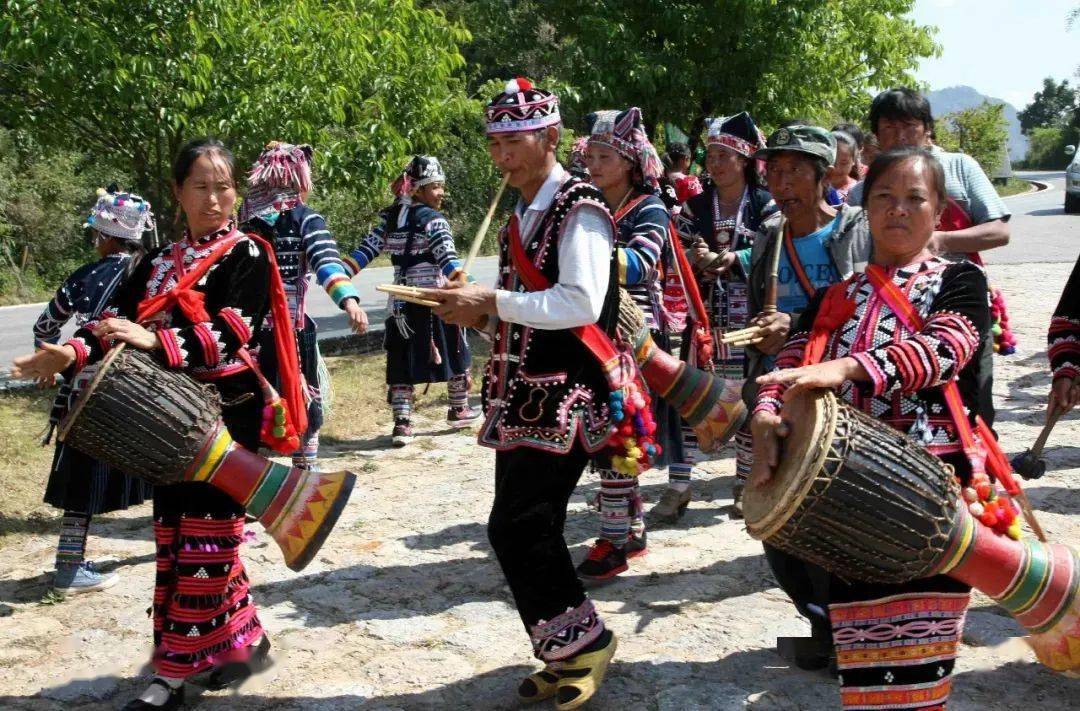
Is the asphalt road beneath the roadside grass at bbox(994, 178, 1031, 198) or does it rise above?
beneath

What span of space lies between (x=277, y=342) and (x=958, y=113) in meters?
34.1

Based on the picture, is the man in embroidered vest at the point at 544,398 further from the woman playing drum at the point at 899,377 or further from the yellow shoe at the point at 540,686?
the woman playing drum at the point at 899,377

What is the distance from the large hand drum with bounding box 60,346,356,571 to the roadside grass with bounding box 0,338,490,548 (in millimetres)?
2714

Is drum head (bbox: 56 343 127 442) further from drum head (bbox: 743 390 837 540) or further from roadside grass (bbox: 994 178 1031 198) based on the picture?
roadside grass (bbox: 994 178 1031 198)

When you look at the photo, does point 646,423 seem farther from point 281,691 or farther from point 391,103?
point 391,103

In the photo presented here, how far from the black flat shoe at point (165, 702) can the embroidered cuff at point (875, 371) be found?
102 inches

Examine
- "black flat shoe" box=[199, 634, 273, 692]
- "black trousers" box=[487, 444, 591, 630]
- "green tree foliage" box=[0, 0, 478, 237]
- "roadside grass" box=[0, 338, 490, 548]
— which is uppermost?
"green tree foliage" box=[0, 0, 478, 237]

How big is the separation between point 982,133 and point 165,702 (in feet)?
107

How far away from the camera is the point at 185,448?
3.53 meters

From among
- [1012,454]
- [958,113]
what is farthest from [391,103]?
[958,113]

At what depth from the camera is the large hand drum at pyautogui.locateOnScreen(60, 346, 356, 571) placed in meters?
3.48

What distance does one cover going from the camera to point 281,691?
12.9ft

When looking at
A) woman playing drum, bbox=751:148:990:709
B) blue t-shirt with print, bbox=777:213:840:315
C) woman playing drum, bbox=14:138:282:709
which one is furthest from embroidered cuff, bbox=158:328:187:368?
blue t-shirt with print, bbox=777:213:840:315

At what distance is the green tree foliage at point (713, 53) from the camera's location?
33.8 ft
